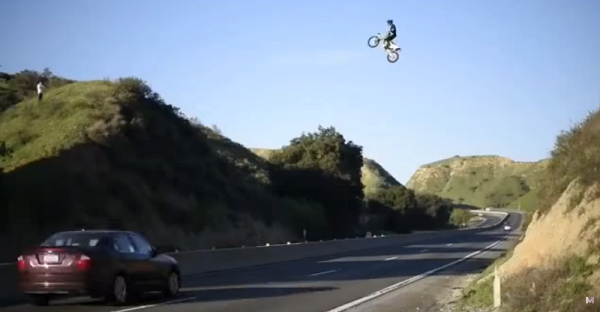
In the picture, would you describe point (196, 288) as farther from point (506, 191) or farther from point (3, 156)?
point (506, 191)

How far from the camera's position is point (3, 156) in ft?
155

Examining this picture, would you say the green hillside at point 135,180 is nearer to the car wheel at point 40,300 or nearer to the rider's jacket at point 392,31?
the car wheel at point 40,300

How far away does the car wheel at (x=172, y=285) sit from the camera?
20805 millimetres

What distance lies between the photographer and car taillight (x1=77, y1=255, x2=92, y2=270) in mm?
17781

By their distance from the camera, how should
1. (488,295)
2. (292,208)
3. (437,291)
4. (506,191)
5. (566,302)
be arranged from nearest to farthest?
(566,302) → (488,295) → (437,291) → (292,208) → (506,191)

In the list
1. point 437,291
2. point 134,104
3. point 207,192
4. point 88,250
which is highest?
point 134,104

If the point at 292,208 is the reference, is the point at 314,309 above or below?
below

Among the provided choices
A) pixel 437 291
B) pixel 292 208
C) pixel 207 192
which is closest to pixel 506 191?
pixel 292 208

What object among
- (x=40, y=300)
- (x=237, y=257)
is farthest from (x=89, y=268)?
(x=237, y=257)

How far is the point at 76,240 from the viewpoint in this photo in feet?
61.9

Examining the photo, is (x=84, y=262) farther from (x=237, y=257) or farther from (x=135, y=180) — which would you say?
(x=135, y=180)

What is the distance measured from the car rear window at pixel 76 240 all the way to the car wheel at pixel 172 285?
2.46 metres

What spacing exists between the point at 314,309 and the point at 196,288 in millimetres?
6816

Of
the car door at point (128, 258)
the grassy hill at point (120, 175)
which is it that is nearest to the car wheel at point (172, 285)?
the car door at point (128, 258)
